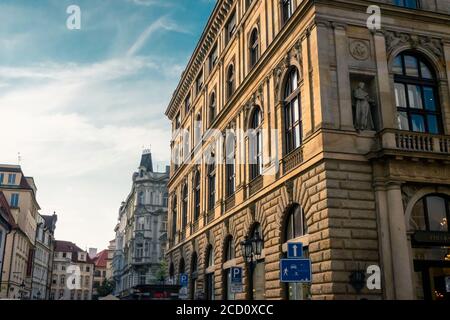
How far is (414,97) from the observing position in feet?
75.4

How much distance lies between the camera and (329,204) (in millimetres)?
19359

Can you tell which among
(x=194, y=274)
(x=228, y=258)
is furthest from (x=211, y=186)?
(x=228, y=258)

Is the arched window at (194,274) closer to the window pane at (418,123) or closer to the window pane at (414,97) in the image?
the window pane at (418,123)

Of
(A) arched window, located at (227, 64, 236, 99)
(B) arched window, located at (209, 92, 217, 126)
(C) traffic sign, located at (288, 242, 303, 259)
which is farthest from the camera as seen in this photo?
(B) arched window, located at (209, 92, 217, 126)

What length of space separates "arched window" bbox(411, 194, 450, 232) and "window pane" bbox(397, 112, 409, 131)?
3496 millimetres

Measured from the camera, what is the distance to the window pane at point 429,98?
23078 mm

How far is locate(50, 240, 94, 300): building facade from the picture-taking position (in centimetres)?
11788

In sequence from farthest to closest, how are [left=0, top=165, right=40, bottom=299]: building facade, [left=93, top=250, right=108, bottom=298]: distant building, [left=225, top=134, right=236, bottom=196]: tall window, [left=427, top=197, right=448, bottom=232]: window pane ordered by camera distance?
[left=93, top=250, right=108, bottom=298]: distant building
[left=0, top=165, right=40, bottom=299]: building facade
[left=225, top=134, right=236, bottom=196]: tall window
[left=427, top=197, right=448, bottom=232]: window pane

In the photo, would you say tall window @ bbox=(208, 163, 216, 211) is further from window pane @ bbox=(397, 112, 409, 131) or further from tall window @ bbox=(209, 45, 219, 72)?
window pane @ bbox=(397, 112, 409, 131)

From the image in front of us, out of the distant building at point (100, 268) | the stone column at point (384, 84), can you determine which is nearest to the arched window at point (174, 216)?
the stone column at point (384, 84)

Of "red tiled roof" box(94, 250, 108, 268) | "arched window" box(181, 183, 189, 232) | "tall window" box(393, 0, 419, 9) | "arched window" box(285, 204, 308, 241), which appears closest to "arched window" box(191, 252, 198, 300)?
"arched window" box(181, 183, 189, 232)

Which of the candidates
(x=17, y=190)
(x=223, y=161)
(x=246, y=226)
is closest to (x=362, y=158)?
(x=246, y=226)

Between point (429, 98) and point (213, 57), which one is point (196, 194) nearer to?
point (213, 57)
